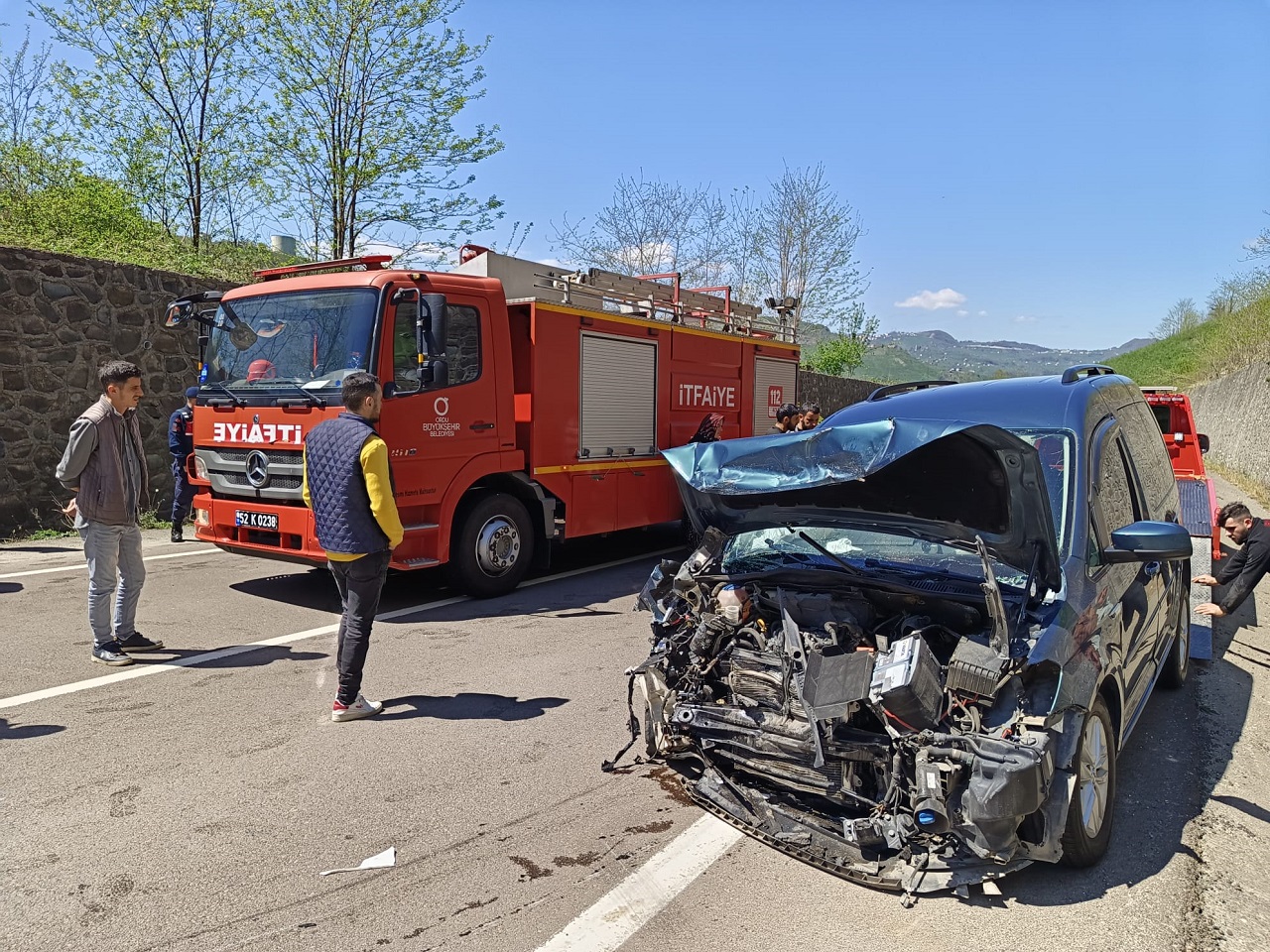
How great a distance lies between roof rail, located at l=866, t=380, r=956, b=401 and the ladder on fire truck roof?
152 inches

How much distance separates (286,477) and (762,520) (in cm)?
451

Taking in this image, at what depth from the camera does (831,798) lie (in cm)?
338

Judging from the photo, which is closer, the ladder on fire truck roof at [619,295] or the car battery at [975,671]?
the car battery at [975,671]

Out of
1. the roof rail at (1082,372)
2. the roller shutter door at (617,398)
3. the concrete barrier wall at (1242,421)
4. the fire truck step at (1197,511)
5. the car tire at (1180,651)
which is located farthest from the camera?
→ the concrete barrier wall at (1242,421)

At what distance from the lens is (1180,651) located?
18.4 feet

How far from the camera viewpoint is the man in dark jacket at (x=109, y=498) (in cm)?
559

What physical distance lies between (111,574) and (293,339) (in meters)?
2.54

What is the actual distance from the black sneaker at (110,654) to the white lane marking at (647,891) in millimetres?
4145

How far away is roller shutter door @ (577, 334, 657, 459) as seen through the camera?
9.30 m

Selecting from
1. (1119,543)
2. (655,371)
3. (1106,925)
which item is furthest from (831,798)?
(655,371)

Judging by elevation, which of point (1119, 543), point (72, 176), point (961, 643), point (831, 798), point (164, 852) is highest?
point (72, 176)

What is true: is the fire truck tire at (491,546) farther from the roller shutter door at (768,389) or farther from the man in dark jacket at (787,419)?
the roller shutter door at (768,389)

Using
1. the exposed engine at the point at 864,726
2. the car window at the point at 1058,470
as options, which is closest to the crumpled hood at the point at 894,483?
the car window at the point at 1058,470

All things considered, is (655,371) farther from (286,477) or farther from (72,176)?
(72,176)
